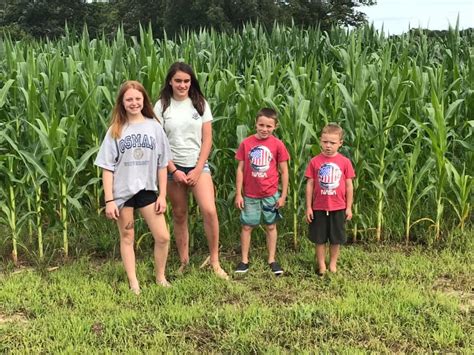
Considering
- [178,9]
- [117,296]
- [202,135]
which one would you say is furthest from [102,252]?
[178,9]

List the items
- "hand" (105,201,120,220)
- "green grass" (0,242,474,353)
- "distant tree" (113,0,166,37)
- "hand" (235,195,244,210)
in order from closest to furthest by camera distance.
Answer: "green grass" (0,242,474,353)
"hand" (105,201,120,220)
"hand" (235,195,244,210)
"distant tree" (113,0,166,37)

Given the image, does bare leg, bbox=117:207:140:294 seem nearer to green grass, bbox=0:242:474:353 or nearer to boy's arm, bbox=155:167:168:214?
green grass, bbox=0:242:474:353

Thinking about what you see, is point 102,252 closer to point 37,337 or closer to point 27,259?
point 27,259

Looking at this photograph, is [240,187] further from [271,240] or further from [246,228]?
[271,240]

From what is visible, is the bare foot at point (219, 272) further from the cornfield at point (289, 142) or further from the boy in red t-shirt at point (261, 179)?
the cornfield at point (289, 142)

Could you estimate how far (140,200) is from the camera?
4031 millimetres

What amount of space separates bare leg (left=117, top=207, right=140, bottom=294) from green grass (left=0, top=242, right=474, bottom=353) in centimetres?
9

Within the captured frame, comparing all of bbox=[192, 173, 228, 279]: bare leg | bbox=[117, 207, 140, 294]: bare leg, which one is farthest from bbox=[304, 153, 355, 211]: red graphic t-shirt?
bbox=[117, 207, 140, 294]: bare leg

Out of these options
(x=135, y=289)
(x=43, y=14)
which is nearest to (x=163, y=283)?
(x=135, y=289)

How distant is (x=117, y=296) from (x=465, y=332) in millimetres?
2349

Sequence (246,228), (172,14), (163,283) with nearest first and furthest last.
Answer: (163,283) → (246,228) → (172,14)

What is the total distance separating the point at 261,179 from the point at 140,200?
3.23 feet

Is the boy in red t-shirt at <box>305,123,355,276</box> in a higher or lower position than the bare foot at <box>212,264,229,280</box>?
higher

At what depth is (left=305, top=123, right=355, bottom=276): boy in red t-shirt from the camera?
429 cm
